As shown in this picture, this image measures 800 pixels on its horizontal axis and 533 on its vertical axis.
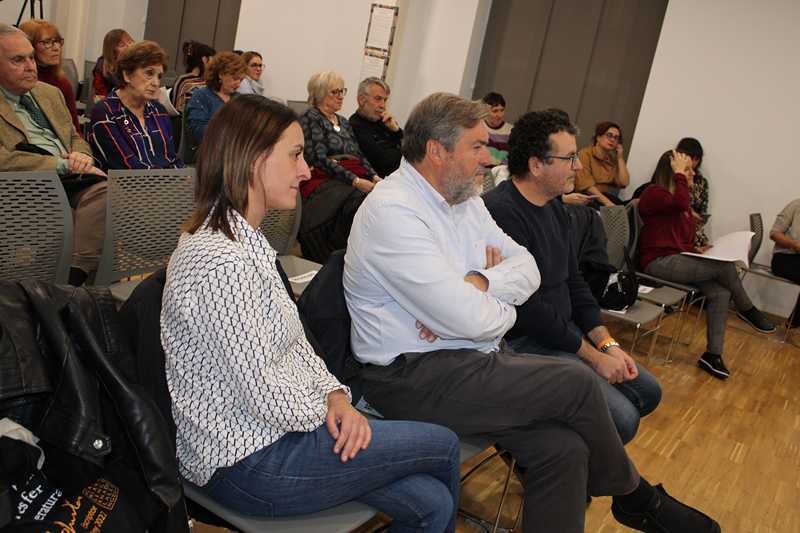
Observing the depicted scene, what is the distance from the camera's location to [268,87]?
31.2 ft

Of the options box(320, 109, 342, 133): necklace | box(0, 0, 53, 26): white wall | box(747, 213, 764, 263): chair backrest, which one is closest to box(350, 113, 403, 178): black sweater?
box(320, 109, 342, 133): necklace

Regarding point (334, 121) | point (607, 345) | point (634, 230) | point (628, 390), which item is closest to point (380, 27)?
point (334, 121)

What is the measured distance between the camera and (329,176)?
5035mm

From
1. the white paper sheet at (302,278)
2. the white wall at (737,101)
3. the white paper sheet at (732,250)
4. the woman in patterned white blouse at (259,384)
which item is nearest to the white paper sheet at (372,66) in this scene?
the white wall at (737,101)

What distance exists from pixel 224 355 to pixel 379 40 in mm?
7496

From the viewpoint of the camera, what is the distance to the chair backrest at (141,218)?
256cm

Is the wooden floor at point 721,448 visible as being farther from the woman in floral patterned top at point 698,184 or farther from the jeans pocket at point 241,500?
the woman in floral patterned top at point 698,184

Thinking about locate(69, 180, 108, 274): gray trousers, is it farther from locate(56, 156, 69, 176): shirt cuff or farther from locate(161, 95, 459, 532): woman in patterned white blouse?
locate(161, 95, 459, 532): woman in patterned white blouse

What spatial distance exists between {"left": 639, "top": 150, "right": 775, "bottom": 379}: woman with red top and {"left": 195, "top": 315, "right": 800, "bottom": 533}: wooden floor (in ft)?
1.05

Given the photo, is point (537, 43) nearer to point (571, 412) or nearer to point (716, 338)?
point (716, 338)

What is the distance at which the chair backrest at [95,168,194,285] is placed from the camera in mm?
2564

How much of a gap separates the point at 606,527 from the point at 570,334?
75cm

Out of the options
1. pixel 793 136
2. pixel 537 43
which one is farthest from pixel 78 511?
pixel 537 43

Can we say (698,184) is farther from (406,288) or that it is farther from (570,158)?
(406,288)
